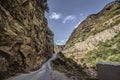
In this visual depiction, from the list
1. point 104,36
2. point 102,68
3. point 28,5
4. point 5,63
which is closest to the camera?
point 102,68

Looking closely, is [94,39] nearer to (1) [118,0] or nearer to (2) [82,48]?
(2) [82,48]

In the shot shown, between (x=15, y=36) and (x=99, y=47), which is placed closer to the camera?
(x=15, y=36)

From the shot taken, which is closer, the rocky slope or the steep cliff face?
the steep cliff face

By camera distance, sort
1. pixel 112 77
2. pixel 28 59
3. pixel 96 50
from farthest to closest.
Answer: pixel 96 50 < pixel 28 59 < pixel 112 77

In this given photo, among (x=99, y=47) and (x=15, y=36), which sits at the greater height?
(x=99, y=47)

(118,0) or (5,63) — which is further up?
(118,0)

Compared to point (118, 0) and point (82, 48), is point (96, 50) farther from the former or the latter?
point (118, 0)

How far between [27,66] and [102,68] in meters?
22.9

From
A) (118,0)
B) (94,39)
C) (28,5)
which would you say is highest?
(118,0)

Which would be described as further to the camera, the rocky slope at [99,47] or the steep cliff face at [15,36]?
the rocky slope at [99,47]

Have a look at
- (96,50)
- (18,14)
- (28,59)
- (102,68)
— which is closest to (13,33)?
(18,14)

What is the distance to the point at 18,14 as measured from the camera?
2903 cm

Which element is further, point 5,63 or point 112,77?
point 5,63

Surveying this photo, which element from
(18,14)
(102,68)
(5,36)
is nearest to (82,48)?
(18,14)
